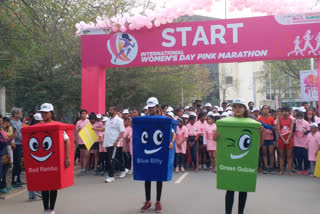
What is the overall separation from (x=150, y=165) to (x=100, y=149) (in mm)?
5262

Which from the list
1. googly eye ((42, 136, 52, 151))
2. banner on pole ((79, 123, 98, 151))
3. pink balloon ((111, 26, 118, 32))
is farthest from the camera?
pink balloon ((111, 26, 118, 32))

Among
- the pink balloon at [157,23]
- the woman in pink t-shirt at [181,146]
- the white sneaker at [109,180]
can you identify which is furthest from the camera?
the pink balloon at [157,23]

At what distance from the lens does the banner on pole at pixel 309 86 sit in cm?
1791

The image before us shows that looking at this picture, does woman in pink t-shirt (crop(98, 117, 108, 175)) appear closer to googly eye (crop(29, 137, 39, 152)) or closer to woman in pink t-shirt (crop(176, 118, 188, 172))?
woman in pink t-shirt (crop(176, 118, 188, 172))

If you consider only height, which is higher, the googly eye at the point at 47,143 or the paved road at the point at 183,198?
the googly eye at the point at 47,143

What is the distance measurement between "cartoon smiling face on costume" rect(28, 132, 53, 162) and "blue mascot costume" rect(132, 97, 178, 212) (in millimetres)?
1505

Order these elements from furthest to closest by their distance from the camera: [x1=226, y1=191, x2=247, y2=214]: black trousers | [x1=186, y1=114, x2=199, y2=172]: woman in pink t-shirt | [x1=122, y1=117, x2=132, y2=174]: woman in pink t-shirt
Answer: [x1=186, y1=114, x2=199, y2=172]: woman in pink t-shirt
[x1=122, y1=117, x2=132, y2=174]: woman in pink t-shirt
[x1=226, y1=191, x2=247, y2=214]: black trousers

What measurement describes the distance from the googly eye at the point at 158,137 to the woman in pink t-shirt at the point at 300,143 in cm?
601

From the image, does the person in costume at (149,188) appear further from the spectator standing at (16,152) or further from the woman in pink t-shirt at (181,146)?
the woman in pink t-shirt at (181,146)

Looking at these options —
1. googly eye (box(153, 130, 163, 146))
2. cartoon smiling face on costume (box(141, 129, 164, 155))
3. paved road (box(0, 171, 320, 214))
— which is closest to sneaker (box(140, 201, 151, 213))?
paved road (box(0, 171, 320, 214))

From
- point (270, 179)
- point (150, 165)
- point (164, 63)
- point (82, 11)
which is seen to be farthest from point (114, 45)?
point (150, 165)

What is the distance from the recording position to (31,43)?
11461 millimetres

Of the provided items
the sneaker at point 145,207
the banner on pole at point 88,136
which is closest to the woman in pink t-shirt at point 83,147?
the banner on pole at point 88,136

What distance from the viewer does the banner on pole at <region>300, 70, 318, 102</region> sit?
705 inches
